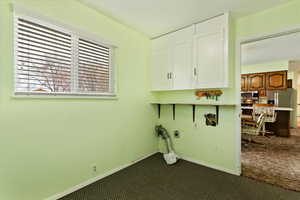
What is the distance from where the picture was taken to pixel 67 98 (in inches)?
76.2

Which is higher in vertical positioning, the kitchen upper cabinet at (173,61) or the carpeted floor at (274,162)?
the kitchen upper cabinet at (173,61)

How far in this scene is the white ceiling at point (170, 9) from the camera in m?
2.02

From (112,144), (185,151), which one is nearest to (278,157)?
(185,151)

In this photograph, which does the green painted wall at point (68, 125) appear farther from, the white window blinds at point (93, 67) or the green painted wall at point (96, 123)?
the white window blinds at point (93, 67)

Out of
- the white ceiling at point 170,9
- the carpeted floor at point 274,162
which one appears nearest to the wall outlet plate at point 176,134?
the carpeted floor at point 274,162

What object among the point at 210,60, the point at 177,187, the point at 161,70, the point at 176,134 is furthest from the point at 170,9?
the point at 177,187

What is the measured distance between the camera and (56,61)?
1.89 metres

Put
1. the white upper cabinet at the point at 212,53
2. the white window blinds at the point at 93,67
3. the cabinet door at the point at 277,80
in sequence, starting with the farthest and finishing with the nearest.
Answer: the cabinet door at the point at 277,80 → the white upper cabinet at the point at 212,53 → the white window blinds at the point at 93,67

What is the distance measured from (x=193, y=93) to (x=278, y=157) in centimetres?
223

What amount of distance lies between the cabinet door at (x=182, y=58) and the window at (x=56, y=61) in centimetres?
124

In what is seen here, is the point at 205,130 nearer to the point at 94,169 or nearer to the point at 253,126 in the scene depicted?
the point at 253,126

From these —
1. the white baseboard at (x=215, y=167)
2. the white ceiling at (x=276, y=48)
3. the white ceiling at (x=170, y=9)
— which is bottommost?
the white baseboard at (x=215, y=167)

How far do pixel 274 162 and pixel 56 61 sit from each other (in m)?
4.06

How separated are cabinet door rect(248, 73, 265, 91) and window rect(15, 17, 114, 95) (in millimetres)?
5802
